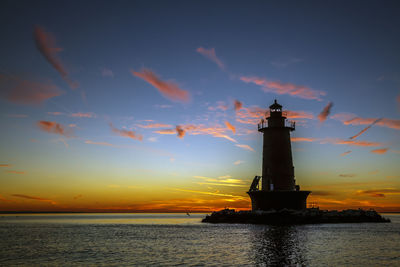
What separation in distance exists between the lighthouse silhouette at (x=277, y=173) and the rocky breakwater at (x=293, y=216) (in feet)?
3.49

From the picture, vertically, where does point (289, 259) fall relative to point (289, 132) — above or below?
below

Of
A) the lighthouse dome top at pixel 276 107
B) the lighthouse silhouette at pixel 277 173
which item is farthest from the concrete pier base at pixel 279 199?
the lighthouse dome top at pixel 276 107

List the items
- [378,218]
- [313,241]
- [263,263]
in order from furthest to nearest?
[378,218] < [313,241] < [263,263]

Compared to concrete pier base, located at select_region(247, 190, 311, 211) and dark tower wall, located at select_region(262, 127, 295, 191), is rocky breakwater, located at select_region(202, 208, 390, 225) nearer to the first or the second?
concrete pier base, located at select_region(247, 190, 311, 211)

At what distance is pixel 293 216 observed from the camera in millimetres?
54125

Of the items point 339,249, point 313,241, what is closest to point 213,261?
point 339,249

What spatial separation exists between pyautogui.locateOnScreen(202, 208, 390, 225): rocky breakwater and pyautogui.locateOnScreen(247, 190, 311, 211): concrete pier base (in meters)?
0.80

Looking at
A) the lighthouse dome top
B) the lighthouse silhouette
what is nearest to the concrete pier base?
the lighthouse silhouette

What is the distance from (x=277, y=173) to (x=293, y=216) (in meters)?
6.65

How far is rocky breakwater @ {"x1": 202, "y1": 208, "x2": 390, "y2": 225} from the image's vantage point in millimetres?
53781

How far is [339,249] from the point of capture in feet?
105

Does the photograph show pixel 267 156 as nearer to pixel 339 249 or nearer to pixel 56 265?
pixel 339 249

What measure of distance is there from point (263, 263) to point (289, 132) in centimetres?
3421

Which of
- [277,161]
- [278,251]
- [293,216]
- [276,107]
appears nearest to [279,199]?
[293,216]
